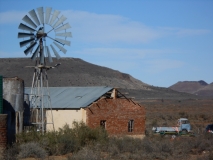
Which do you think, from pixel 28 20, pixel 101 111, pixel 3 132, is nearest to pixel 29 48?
pixel 28 20

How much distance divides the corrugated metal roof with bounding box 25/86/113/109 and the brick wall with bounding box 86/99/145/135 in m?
0.71

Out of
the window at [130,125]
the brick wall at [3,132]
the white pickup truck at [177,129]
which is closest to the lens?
the brick wall at [3,132]

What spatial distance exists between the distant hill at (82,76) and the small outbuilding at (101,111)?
191 feet

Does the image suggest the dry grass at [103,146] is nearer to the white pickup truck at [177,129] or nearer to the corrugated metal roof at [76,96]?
the corrugated metal roof at [76,96]

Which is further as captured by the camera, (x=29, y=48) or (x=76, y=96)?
(x=76, y=96)

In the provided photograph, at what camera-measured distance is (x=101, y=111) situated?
33750mm

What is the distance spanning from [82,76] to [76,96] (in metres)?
73.8

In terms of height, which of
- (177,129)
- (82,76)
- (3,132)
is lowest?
(177,129)

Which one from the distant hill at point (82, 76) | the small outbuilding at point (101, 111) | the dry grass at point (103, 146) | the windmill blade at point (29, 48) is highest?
the distant hill at point (82, 76)

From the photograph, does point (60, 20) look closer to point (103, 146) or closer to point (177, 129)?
point (103, 146)

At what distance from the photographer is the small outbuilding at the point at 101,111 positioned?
109 feet

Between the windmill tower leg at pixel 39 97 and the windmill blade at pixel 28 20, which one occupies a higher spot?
the windmill blade at pixel 28 20

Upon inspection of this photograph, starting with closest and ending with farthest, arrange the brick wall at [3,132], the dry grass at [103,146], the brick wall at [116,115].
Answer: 1. the brick wall at [3,132]
2. the dry grass at [103,146]
3. the brick wall at [116,115]

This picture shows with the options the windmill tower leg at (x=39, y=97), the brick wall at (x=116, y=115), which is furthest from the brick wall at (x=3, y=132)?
the brick wall at (x=116, y=115)
